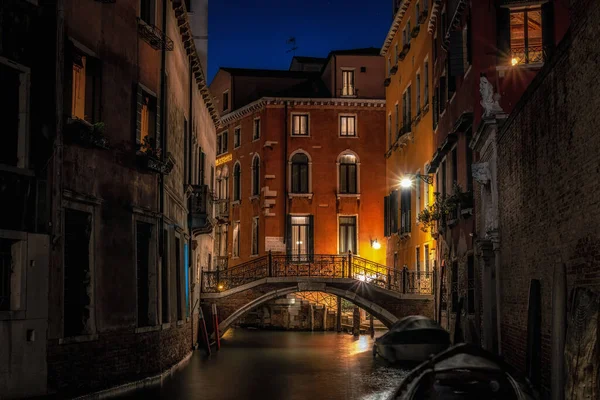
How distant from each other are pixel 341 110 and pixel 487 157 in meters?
22.2

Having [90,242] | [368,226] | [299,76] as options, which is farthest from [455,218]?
[299,76]

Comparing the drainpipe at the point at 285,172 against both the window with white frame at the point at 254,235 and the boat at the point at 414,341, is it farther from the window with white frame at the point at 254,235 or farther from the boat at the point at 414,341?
the boat at the point at 414,341

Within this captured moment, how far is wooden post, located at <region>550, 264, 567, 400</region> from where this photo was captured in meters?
9.09

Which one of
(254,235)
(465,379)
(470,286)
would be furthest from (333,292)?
(465,379)

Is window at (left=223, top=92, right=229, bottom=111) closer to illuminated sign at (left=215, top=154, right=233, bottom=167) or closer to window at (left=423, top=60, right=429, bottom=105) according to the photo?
illuminated sign at (left=215, top=154, right=233, bottom=167)

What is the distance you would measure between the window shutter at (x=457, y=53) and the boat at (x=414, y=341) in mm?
6227

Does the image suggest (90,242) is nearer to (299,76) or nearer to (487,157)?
(487,157)

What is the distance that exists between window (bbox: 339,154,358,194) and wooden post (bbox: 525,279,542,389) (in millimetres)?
25936

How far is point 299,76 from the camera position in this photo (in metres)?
40.2

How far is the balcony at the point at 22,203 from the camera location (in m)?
10.9

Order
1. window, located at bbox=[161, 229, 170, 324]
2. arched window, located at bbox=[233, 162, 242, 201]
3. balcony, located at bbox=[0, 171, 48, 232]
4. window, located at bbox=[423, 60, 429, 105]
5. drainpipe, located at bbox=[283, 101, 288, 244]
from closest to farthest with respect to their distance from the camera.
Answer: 1. balcony, located at bbox=[0, 171, 48, 232]
2. window, located at bbox=[161, 229, 170, 324]
3. window, located at bbox=[423, 60, 429, 105]
4. drainpipe, located at bbox=[283, 101, 288, 244]
5. arched window, located at bbox=[233, 162, 242, 201]

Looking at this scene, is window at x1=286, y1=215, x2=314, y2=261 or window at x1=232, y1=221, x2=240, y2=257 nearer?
window at x1=286, y1=215, x2=314, y2=261

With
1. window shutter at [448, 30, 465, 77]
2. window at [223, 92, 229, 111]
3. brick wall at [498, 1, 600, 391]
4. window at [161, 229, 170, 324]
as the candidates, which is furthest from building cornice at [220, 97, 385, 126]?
brick wall at [498, 1, 600, 391]

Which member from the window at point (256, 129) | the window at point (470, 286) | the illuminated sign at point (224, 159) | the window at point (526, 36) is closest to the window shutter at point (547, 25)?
the window at point (526, 36)
